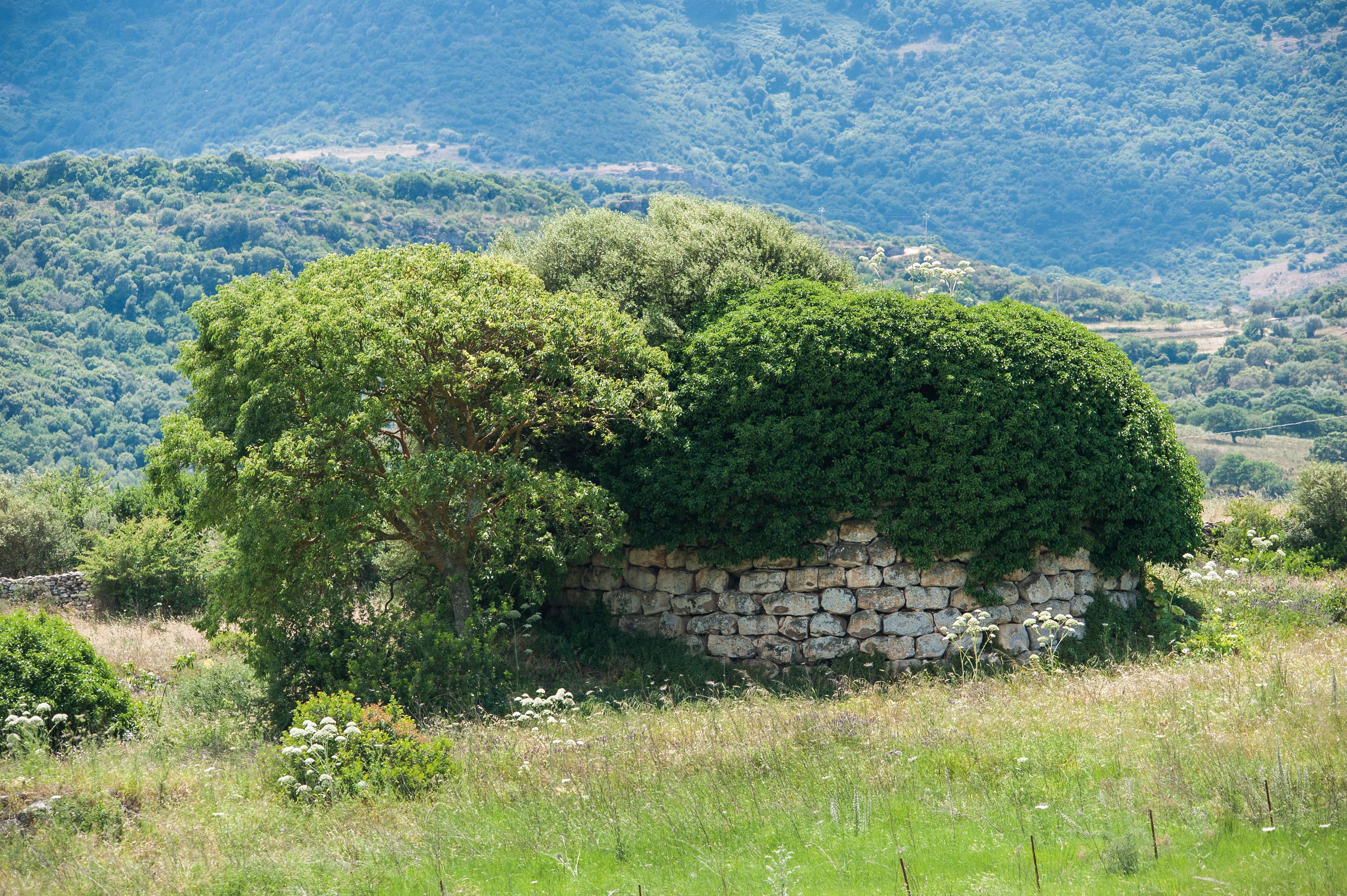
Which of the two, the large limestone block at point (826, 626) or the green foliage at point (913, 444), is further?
the large limestone block at point (826, 626)

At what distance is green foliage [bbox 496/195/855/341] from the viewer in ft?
50.8

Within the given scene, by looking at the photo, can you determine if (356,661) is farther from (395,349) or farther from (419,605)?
(395,349)

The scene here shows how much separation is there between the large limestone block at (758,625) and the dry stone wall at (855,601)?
0.04 ft

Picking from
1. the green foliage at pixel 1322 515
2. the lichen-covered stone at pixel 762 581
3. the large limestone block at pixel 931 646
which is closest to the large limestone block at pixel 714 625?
the lichen-covered stone at pixel 762 581

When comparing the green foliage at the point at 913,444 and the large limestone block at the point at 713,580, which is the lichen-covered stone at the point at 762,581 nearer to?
the large limestone block at the point at 713,580

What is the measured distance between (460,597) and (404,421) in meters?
2.61

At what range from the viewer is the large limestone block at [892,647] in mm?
13234

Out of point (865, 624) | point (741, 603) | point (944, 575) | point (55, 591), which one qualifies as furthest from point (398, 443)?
point (55, 591)

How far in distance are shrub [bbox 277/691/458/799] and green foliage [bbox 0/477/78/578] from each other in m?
18.6

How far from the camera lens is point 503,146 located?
172375mm

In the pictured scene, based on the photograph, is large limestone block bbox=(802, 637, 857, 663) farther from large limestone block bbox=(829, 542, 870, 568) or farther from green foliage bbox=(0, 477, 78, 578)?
green foliage bbox=(0, 477, 78, 578)

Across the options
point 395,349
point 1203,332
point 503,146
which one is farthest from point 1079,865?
point 503,146

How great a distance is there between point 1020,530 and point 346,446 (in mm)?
9015

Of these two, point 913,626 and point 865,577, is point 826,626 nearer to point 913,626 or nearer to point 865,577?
point 865,577
